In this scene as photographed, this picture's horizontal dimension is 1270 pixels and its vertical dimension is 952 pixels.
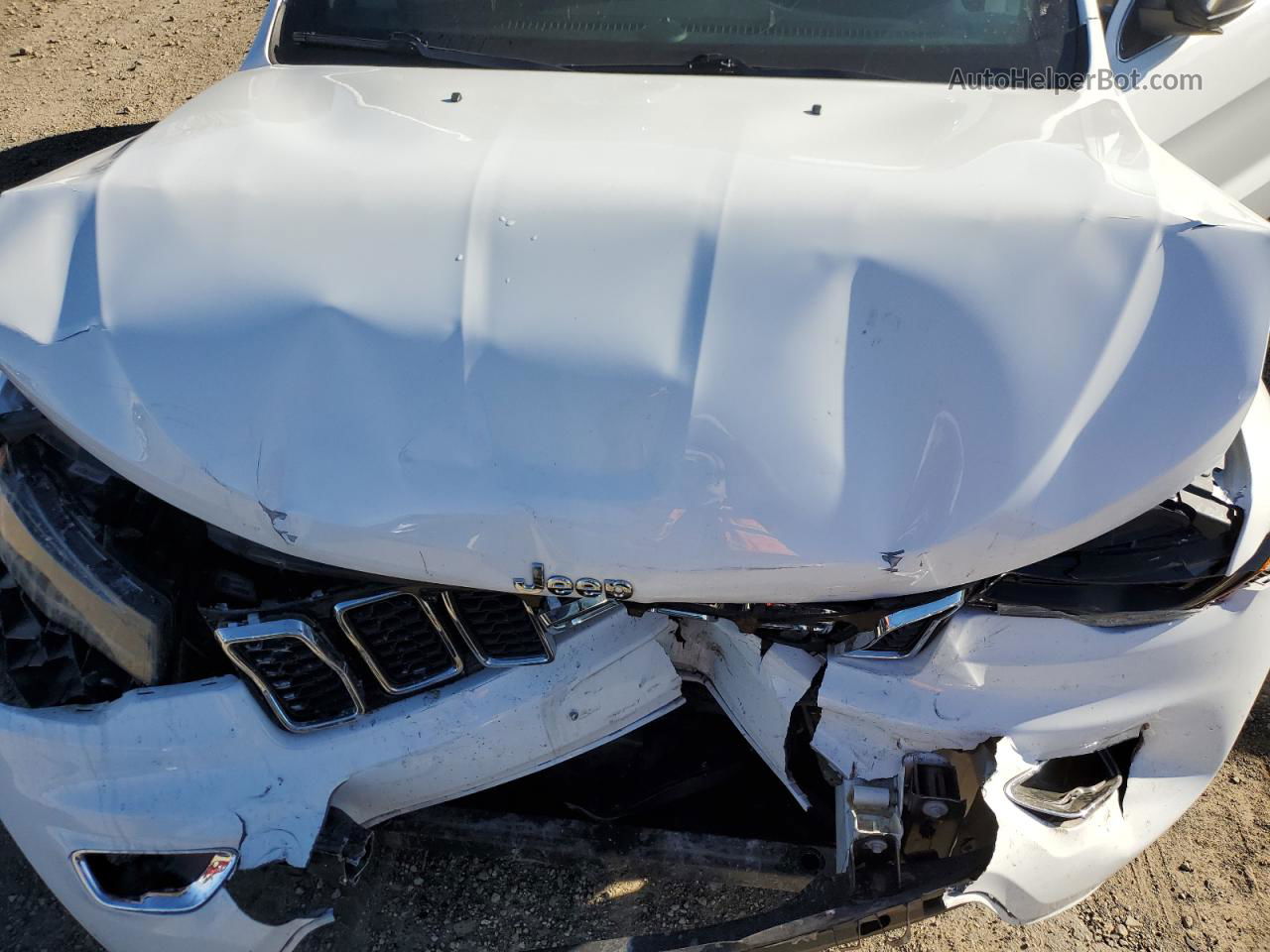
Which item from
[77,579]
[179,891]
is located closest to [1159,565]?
[179,891]

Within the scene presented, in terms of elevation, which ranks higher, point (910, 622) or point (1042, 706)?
point (910, 622)

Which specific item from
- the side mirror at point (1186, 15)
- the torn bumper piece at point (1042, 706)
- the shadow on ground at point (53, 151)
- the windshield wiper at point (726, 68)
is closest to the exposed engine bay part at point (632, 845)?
the torn bumper piece at point (1042, 706)

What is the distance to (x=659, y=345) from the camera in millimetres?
1649

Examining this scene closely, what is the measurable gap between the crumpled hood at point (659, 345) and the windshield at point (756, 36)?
312 millimetres

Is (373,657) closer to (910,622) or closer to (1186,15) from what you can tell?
(910,622)

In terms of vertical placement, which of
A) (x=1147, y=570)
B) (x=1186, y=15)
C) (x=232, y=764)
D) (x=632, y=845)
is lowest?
(x=632, y=845)

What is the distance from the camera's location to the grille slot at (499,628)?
1794mm

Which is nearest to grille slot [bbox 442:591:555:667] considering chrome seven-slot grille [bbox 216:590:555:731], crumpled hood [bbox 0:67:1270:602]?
chrome seven-slot grille [bbox 216:590:555:731]

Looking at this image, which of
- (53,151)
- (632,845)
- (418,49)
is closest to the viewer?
(632,845)

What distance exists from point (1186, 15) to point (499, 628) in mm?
2048

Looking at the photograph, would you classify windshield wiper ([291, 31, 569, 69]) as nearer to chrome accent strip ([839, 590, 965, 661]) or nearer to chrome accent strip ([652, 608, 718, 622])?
chrome accent strip ([652, 608, 718, 622])

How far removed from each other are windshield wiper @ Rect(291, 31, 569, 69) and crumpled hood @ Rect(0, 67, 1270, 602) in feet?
1.31

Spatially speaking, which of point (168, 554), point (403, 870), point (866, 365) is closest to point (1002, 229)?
point (866, 365)

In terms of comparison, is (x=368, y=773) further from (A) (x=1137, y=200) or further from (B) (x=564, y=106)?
(A) (x=1137, y=200)
